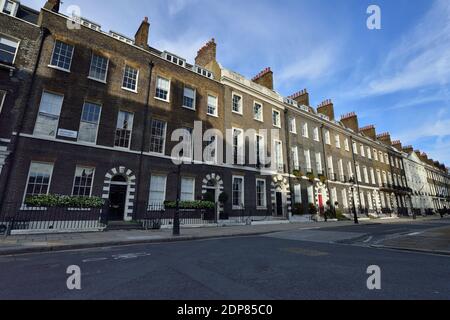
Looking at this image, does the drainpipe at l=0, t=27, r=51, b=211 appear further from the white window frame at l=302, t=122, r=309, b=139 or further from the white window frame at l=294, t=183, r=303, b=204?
the white window frame at l=302, t=122, r=309, b=139

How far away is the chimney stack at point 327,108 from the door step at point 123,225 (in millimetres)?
30464

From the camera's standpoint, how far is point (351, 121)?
38.3 m

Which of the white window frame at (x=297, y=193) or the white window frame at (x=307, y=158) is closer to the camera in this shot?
the white window frame at (x=297, y=193)

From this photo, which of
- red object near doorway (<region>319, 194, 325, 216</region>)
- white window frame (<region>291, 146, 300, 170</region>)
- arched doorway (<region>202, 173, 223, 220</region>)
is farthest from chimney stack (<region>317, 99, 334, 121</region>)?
arched doorway (<region>202, 173, 223, 220</region>)

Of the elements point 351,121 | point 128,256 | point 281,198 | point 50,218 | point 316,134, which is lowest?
point 128,256

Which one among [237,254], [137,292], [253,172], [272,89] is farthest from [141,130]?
[272,89]

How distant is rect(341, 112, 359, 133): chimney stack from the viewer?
37.9 m

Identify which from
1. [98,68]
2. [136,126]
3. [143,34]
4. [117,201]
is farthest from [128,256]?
[143,34]

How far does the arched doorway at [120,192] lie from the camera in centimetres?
1465

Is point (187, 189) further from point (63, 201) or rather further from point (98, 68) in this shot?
point (98, 68)

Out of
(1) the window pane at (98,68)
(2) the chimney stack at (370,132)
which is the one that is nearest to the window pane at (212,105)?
(1) the window pane at (98,68)

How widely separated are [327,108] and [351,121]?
6.74 meters

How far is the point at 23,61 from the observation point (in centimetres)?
1329

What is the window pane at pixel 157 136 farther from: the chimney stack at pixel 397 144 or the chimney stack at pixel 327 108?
the chimney stack at pixel 397 144
